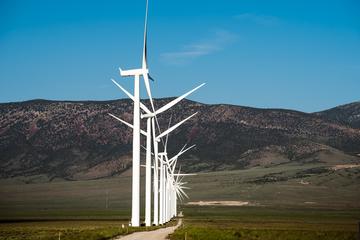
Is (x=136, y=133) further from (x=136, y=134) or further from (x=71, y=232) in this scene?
(x=71, y=232)

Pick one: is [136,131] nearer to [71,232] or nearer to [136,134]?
[136,134]

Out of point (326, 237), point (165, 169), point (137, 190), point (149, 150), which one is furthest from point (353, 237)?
point (165, 169)

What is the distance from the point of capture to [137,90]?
70.1 metres

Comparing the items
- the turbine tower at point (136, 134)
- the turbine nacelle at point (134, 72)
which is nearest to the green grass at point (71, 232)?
the turbine tower at point (136, 134)

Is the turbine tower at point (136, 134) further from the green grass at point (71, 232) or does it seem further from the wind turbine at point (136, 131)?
the green grass at point (71, 232)

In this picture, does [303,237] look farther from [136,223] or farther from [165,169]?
[165,169]

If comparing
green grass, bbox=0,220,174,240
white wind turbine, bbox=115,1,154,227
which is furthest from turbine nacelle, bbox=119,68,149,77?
green grass, bbox=0,220,174,240

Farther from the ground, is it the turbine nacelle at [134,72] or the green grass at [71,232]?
the turbine nacelle at [134,72]

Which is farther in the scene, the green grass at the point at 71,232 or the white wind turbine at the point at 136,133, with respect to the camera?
the white wind turbine at the point at 136,133

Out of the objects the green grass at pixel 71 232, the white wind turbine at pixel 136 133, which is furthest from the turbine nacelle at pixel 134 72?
the green grass at pixel 71 232

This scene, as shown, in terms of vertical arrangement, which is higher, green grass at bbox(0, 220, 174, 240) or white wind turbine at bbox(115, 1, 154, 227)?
white wind turbine at bbox(115, 1, 154, 227)

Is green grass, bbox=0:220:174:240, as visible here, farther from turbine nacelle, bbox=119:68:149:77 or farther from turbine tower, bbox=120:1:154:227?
turbine nacelle, bbox=119:68:149:77

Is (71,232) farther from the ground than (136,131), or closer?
closer

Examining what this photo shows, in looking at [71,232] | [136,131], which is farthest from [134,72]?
[71,232]
